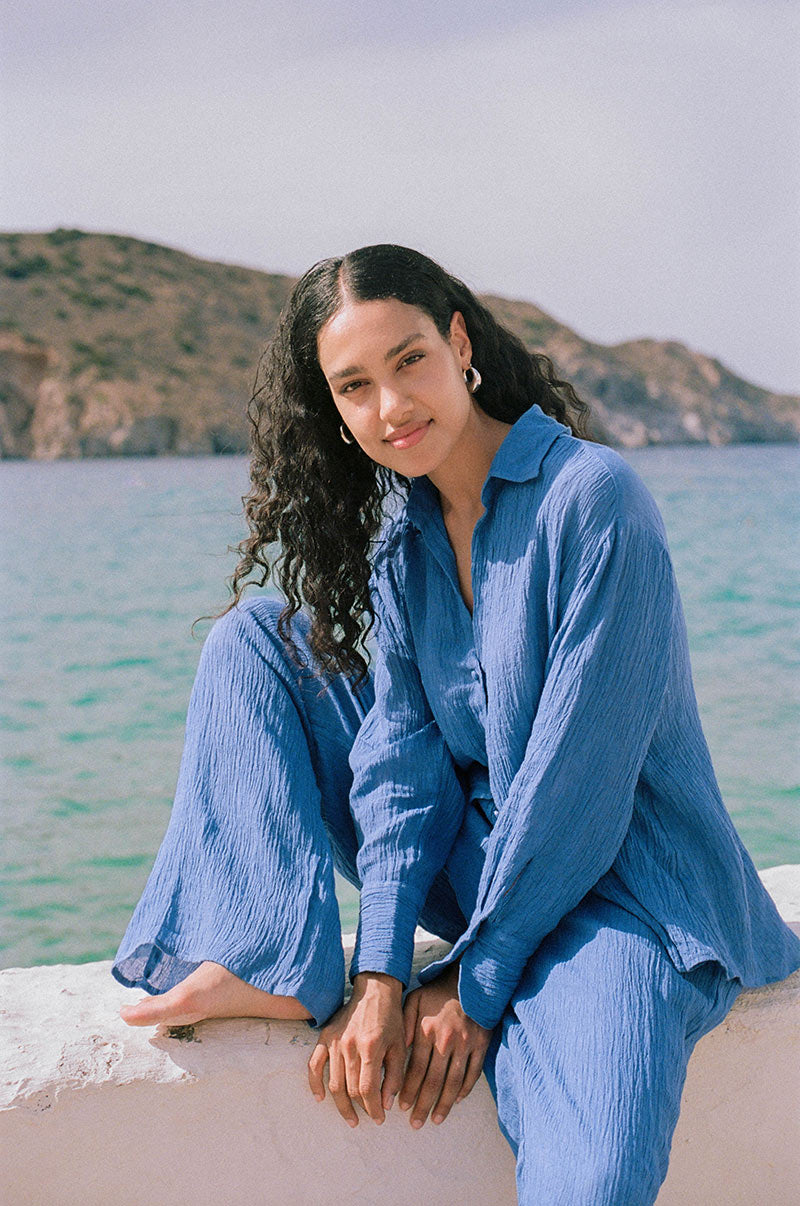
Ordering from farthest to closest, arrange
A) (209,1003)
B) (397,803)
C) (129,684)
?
1. (129,684)
2. (397,803)
3. (209,1003)

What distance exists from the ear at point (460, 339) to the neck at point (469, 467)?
0.28ft

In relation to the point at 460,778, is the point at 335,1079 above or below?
below

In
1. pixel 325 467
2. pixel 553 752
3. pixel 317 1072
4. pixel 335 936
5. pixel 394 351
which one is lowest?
pixel 317 1072

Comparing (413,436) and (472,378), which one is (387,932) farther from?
(472,378)

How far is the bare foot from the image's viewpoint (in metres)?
1.74

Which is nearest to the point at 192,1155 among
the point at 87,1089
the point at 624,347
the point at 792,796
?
the point at 87,1089

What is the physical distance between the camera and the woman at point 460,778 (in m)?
1.64

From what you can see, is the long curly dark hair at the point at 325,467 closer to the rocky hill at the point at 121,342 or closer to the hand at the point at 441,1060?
the hand at the point at 441,1060

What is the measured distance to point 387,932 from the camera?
5.87 feet

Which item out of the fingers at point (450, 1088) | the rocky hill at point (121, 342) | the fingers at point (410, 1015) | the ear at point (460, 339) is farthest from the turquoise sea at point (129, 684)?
the rocky hill at point (121, 342)

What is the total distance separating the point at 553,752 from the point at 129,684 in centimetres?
880

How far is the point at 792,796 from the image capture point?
268 inches

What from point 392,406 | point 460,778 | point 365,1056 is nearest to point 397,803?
point 460,778

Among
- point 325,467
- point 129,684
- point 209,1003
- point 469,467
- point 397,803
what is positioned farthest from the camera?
point 129,684
